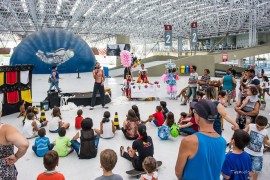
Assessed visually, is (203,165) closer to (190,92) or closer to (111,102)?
(190,92)

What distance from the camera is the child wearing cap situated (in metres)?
4.43

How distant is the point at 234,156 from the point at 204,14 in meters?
42.0

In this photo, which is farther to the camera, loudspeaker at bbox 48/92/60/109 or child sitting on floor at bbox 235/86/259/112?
loudspeaker at bbox 48/92/60/109

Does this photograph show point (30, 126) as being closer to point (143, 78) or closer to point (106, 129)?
point (106, 129)

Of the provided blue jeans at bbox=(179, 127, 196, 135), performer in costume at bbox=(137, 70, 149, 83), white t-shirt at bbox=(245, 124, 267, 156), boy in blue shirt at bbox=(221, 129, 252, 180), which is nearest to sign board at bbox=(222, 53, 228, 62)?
performer in costume at bbox=(137, 70, 149, 83)

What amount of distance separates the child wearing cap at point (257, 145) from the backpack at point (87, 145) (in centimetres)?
297

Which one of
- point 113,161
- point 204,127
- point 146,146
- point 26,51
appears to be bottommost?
point 146,146

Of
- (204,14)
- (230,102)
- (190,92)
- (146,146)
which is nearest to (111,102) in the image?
(190,92)

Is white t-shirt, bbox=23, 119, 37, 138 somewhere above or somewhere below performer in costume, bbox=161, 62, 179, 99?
below

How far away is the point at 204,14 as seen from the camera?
139 feet

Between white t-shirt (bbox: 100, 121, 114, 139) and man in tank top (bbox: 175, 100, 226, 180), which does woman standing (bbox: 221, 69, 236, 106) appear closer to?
white t-shirt (bbox: 100, 121, 114, 139)

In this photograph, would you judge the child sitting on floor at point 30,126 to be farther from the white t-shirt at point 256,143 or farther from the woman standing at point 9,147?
the white t-shirt at point 256,143

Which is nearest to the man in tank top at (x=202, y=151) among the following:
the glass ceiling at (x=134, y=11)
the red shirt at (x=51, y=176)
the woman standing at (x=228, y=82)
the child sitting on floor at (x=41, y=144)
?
the red shirt at (x=51, y=176)

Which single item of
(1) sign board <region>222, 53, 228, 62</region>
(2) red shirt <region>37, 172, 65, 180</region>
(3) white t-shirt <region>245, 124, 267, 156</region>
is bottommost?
(2) red shirt <region>37, 172, 65, 180</region>
